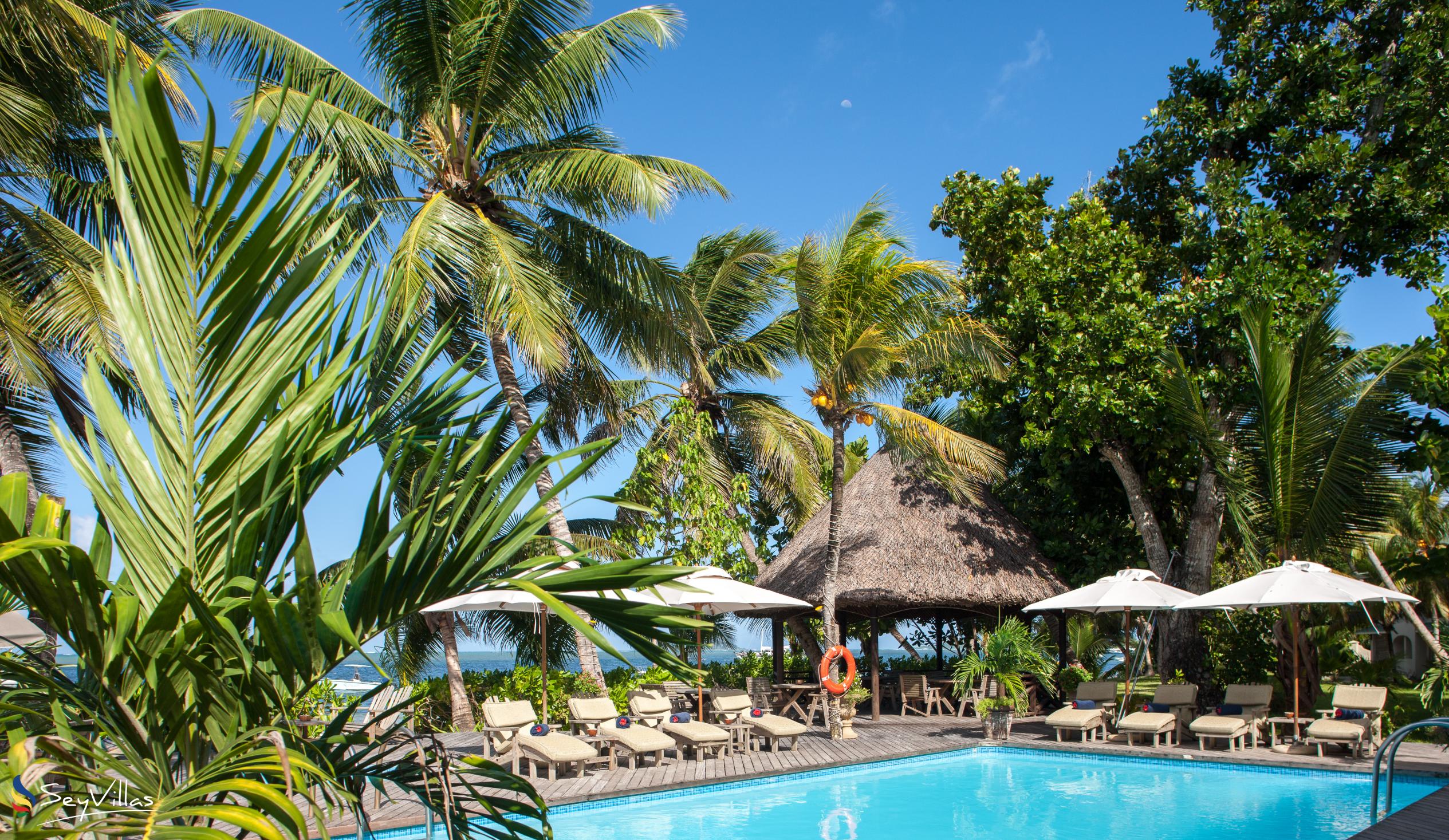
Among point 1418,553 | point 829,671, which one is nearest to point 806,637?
point 829,671

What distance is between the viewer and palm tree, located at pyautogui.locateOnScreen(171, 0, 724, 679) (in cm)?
1050

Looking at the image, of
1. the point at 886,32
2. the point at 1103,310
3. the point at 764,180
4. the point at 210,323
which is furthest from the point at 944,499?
the point at 210,323

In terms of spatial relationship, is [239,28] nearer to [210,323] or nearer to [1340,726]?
[210,323]

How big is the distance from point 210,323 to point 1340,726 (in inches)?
451

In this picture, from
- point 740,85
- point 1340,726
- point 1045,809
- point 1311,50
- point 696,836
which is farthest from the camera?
point 740,85

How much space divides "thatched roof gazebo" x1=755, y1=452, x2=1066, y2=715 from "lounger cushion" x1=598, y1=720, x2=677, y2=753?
482 centimetres

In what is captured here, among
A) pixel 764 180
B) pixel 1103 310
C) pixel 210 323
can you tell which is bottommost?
pixel 210 323

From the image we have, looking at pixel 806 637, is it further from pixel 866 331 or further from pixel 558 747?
pixel 558 747

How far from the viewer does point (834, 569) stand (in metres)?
12.2

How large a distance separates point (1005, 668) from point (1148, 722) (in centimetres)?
199

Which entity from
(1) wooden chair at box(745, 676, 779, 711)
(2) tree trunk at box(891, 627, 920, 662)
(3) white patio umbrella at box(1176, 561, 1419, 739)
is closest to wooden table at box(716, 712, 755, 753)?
(1) wooden chair at box(745, 676, 779, 711)

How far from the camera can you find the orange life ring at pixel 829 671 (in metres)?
11.9

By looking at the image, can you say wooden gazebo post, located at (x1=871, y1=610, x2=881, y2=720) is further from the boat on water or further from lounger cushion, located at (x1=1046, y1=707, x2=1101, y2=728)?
the boat on water

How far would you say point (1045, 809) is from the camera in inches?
351
